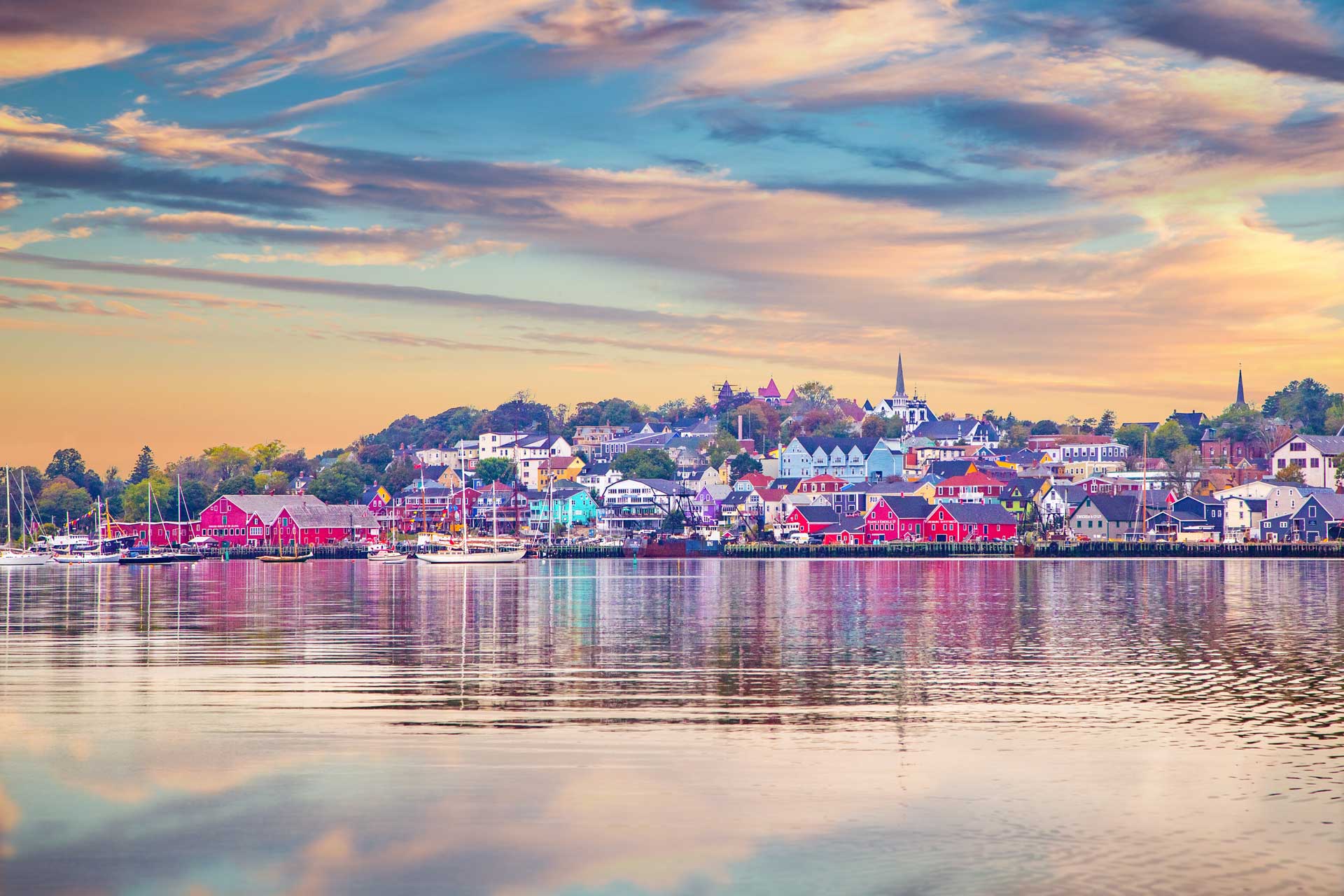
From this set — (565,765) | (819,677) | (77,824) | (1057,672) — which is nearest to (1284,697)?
(1057,672)

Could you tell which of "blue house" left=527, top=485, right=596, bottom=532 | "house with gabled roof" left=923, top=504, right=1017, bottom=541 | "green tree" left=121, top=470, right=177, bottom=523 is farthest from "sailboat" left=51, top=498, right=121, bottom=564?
"house with gabled roof" left=923, top=504, right=1017, bottom=541

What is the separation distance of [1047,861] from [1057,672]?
730 inches

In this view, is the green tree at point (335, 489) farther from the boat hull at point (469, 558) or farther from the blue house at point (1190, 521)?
the blue house at point (1190, 521)

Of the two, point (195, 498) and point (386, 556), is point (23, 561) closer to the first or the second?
point (386, 556)

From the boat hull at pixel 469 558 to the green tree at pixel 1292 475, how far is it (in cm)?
9930

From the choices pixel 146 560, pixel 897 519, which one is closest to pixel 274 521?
pixel 146 560

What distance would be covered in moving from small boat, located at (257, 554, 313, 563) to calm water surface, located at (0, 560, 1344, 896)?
95507 mm

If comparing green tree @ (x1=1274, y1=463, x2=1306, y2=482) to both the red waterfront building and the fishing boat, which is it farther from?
the fishing boat

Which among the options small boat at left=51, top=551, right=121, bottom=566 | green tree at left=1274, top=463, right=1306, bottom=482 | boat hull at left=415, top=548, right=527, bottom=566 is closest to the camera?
A: boat hull at left=415, top=548, right=527, bottom=566

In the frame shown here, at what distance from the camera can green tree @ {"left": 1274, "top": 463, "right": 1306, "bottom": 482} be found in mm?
168875

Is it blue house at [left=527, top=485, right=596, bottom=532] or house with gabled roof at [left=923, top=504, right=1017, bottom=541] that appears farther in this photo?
blue house at [left=527, top=485, right=596, bottom=532]

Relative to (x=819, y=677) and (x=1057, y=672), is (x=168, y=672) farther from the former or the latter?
(x=1057, y=672)

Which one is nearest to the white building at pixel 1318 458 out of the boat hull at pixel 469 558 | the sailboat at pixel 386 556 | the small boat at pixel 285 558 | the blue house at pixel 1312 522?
the blue house at pixel 1312 522

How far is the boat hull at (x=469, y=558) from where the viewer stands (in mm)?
127625
